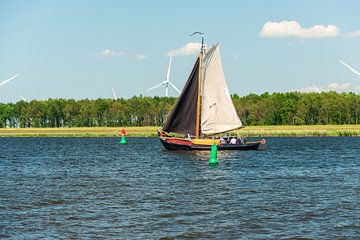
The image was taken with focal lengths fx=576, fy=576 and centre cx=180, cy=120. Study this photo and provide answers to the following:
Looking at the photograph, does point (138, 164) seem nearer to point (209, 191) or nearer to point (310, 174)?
point (310, 174)

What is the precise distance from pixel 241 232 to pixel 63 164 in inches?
1611

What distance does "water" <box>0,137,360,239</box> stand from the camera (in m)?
24.4

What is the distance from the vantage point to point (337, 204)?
102ft

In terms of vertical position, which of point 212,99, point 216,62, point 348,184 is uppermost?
point 216,62

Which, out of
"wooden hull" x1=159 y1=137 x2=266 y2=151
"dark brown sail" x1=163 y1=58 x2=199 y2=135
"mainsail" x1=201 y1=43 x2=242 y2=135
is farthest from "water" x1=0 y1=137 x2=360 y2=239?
"mainsail" x1=201 y1=43 x2=242 y2=135

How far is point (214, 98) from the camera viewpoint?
247ft

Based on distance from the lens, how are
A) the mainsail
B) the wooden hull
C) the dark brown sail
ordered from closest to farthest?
the wooden hull
the dark brown sail
the mainsail

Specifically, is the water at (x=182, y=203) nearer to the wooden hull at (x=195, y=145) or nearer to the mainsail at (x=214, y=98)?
the wooden hull at (x=195, y=145)

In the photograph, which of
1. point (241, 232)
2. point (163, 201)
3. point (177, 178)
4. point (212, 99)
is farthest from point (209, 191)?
point (212, 99)

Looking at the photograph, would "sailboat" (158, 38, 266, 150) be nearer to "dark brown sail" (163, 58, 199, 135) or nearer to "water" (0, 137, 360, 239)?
"dark brown sail" (163, 58, 199, 135)

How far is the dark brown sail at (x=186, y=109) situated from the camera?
74750 mm

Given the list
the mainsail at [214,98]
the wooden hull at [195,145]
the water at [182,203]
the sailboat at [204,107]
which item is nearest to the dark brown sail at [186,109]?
the sailboat at [204,107]

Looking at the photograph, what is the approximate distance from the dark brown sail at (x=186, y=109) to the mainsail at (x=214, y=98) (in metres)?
1.18

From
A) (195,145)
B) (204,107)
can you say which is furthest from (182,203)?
(204,107)
